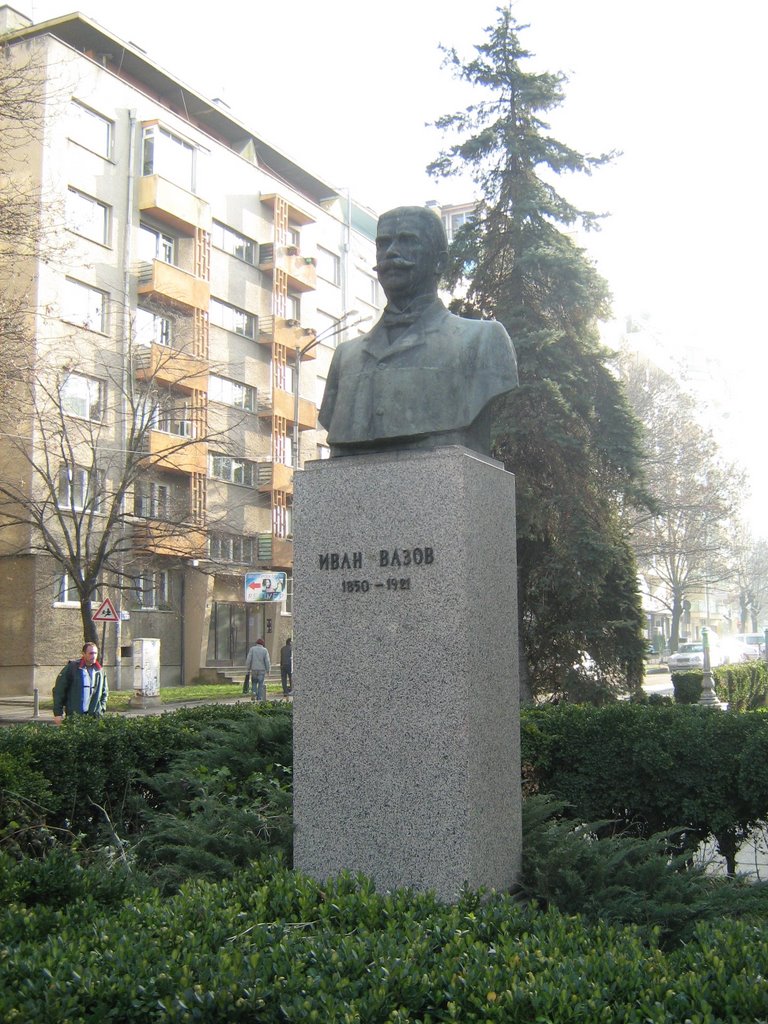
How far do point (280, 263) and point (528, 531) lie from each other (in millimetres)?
25930

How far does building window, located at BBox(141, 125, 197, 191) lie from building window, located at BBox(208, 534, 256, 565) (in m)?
12.8

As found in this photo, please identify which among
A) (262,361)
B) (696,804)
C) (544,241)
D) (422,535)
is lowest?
(696,804)

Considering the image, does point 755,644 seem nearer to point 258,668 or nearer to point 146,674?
point 258,668

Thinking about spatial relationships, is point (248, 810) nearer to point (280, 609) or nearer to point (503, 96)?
point (503, 96)

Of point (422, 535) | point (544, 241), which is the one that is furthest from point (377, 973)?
point (544, 241)

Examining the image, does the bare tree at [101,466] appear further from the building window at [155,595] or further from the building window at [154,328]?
the building window at [154,328]

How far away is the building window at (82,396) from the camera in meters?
30.6

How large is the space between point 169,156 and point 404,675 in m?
34.7

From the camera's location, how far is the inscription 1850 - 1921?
5.61 metres

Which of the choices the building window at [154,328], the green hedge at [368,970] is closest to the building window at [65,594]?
the building window at [154,328]

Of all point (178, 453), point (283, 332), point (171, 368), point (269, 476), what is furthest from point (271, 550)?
point (171, 368)

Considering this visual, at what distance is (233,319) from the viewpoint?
41062 millimetres

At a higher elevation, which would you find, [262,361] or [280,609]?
[262,361]

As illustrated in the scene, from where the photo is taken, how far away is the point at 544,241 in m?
22.2
